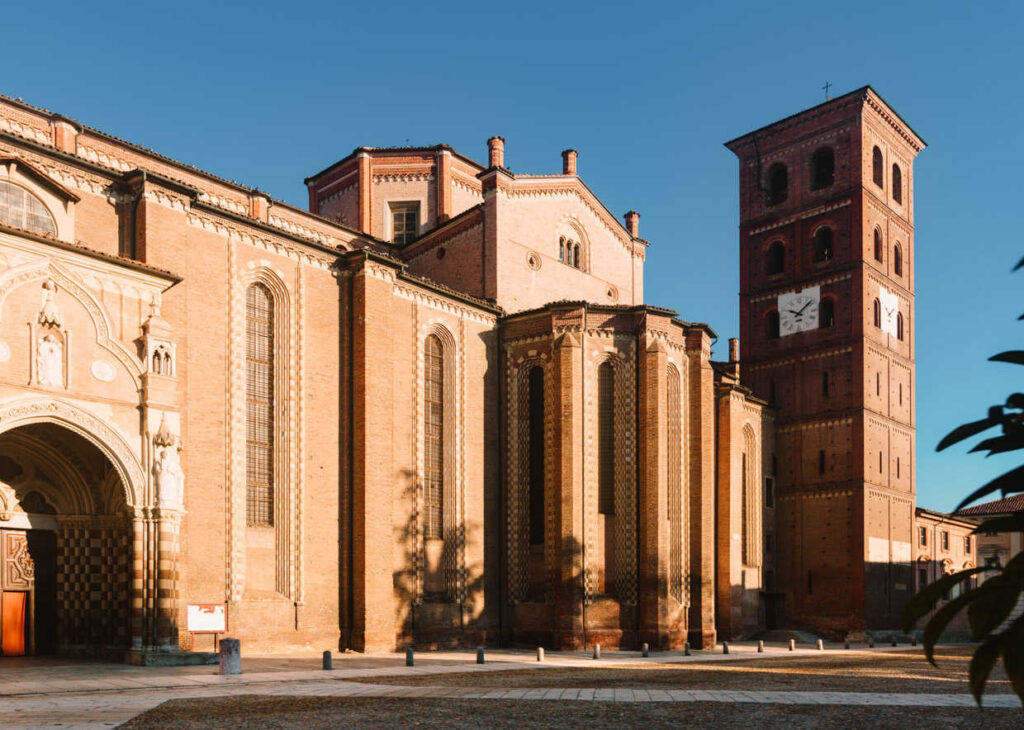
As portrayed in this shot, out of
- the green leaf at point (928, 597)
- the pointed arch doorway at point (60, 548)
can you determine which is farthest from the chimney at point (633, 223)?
the green leaf at point (928, 597)

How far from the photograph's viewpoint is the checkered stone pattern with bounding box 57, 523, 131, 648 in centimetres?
2334

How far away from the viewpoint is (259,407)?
2855 centimetres

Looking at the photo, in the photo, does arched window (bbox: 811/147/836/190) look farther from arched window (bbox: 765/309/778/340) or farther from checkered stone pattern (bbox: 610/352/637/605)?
checkered stone pattern (bbox: 610/352/637/605)

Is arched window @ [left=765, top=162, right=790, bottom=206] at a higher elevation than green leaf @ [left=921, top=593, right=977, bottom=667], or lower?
higher

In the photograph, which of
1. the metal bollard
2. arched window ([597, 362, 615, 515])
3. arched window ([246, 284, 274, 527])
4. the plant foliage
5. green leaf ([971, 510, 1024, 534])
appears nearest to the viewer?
the plant foliage

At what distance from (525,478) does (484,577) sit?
378cm

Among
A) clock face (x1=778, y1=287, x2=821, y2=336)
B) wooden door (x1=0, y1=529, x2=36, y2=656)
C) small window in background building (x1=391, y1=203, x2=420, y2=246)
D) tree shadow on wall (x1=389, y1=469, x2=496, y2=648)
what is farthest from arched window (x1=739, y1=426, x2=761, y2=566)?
wooden door (x1=0, y1=529, x2=36, y2=656)

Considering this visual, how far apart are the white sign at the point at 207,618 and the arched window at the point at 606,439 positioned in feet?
48.5

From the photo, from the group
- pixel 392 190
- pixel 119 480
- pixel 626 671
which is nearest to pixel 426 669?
pixel 626 671

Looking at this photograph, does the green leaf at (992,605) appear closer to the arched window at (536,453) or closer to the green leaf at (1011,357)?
the green leaf at (1011,357)

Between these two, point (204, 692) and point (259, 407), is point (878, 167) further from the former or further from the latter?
point (204, 692)

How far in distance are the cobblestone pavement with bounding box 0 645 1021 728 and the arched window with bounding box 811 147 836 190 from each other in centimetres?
3572

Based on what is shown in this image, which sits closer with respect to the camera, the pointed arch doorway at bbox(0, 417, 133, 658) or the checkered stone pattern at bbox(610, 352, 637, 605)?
the pointed arch doorway at bbox(0, 417, 133, 658)

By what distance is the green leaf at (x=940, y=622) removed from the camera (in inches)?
86.1
